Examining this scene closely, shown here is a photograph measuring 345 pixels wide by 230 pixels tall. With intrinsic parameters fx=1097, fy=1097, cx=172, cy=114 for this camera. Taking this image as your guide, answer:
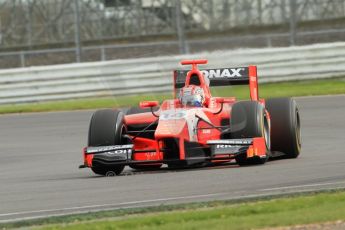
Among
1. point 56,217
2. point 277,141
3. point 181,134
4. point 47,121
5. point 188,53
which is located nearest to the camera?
point 56,217

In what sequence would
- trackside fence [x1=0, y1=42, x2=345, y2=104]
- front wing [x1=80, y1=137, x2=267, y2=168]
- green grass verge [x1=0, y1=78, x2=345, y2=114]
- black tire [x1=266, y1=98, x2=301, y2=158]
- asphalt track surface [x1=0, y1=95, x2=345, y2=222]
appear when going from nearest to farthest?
asphalt track surface [x1=0, y1=95, x2=345, y2=222] < front wing [x1=80, y1=137, x2=267, y2=168] < black tire [x1=266, y1=98, x2=301, y2=158] < green grass verge [x1=0, y1=78, x2=345, y2=114] < trackside fence [x1=0, y1=42, x2=345, y2=104]

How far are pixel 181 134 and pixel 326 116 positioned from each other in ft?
23.7

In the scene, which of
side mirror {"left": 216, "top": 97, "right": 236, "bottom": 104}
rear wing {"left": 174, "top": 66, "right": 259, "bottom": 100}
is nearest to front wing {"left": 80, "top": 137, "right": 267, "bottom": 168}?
side mirror {"left": 216, "top": 97, "right": 236, "bottom": 104}

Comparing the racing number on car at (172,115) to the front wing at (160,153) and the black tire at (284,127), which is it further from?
the black tire at (284,127)

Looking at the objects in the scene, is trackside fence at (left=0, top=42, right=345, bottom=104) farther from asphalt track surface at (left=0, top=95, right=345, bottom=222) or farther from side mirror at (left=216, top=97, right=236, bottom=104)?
side mirror at (left=216, top=97, right=236, bottom=104)

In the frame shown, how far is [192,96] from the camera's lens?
13.6m

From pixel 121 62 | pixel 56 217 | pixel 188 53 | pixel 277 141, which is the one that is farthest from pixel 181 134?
pixel 188 53

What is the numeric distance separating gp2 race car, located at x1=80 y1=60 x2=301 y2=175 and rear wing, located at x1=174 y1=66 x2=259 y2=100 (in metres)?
0.36

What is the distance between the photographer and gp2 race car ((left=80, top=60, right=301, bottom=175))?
12.7 metres

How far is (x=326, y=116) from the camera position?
19.4 meters

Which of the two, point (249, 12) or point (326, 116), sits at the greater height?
point (249, 12)

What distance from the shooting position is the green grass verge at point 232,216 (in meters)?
8.41

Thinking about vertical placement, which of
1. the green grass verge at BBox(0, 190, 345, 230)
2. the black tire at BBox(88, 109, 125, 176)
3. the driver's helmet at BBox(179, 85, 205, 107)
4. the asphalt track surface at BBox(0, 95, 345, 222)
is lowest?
the asphalt track surface at BBox(0, 95, 345, 222)

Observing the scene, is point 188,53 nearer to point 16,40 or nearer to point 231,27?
point 231,27
